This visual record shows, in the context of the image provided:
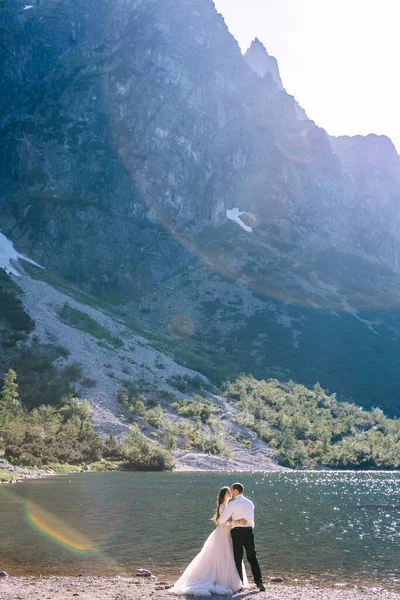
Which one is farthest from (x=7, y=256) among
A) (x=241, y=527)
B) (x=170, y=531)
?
(x=241, y=527)

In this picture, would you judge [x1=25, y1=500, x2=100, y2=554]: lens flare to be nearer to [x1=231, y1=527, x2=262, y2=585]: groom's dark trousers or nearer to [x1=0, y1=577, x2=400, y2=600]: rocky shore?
[x1=0, y1=577, x2=400, y2=600]: rocky shore

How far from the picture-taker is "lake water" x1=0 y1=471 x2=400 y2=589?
2092 cm

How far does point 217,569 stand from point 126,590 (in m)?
2.77

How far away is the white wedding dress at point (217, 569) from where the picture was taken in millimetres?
16047

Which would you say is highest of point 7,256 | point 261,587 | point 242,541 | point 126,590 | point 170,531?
point 7,256

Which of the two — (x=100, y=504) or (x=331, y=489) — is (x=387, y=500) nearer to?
(x=331, y=489)

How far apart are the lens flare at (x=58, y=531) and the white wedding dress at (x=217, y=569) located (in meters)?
8.03

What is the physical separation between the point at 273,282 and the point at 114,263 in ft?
174

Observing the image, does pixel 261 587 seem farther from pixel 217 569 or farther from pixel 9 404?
pixel 9 404

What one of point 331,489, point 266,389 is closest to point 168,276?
point 266,389

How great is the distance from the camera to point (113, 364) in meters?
102

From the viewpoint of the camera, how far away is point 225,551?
16.1 metres

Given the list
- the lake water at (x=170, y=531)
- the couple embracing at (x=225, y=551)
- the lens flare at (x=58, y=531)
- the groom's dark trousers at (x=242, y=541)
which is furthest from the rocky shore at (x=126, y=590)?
the lens flare at (x=58, y=531)

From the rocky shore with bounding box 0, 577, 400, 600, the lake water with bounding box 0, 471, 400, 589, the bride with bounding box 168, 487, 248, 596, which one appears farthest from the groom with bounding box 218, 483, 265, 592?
the lake water with bounding box 0, 471, 400, 589
